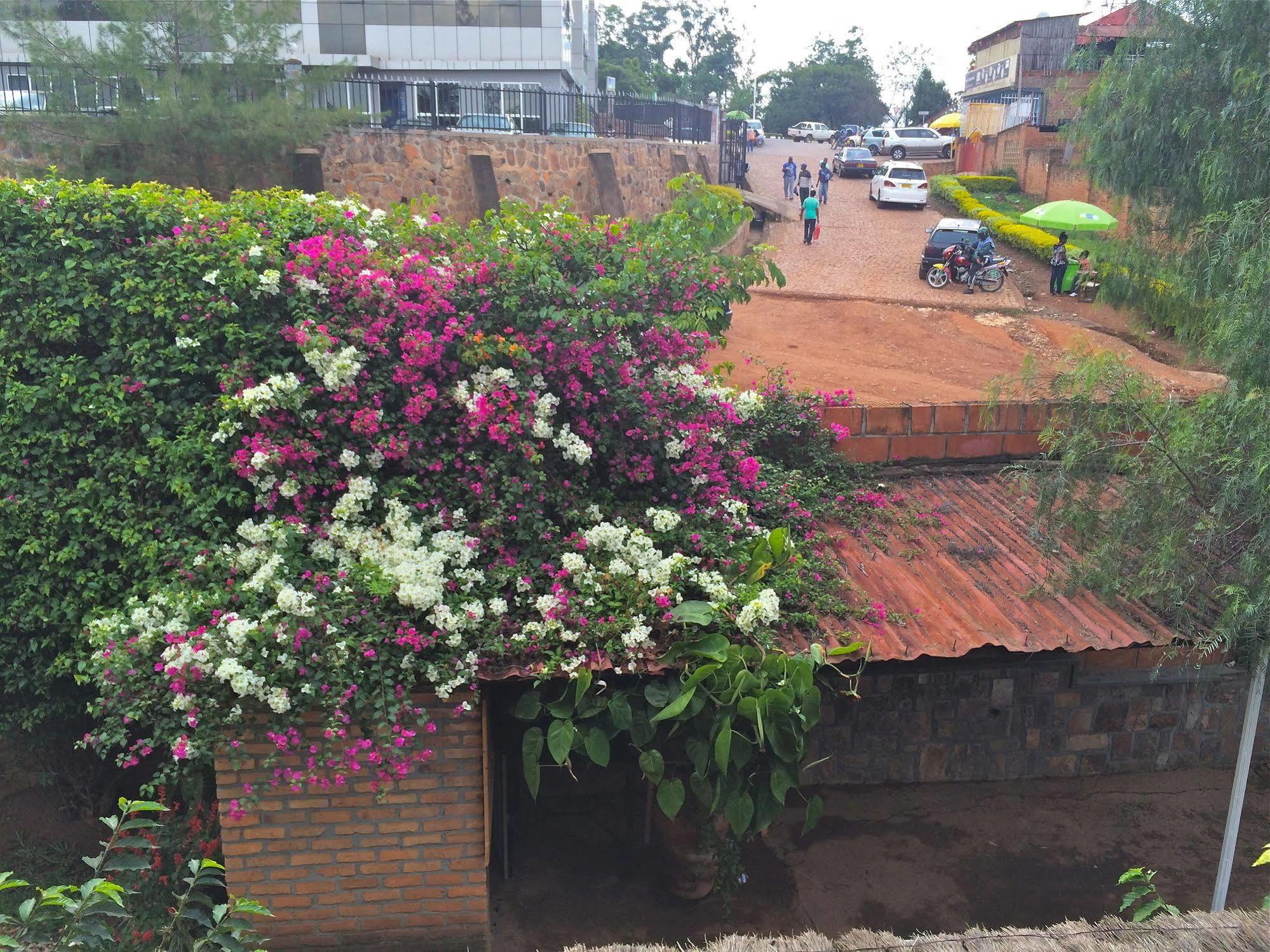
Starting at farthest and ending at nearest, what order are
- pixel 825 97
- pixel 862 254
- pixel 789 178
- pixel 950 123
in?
1. pixel 825 97
2. pixel 950 123
3. pixel 789 178
4. pixel 862 254

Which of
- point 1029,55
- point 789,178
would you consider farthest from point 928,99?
point 789,178

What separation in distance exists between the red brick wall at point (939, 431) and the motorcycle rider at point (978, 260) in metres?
15.1

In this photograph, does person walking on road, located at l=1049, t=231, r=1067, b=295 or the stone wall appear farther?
person walking on road, located at l=1049, t=231, r=1067, b=295

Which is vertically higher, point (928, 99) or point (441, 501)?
point (928, 99)

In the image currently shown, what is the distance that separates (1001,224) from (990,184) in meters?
6.88

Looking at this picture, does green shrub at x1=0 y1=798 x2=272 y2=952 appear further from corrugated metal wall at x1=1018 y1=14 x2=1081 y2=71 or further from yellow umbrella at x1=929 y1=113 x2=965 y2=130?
corrugated metal wall at x1=1018 y1=14 x2=1081 y2=71

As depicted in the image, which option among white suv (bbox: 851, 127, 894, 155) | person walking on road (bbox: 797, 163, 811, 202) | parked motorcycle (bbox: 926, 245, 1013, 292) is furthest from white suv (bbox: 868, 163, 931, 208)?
white suv (bbox: 851, 127, 894, 155)

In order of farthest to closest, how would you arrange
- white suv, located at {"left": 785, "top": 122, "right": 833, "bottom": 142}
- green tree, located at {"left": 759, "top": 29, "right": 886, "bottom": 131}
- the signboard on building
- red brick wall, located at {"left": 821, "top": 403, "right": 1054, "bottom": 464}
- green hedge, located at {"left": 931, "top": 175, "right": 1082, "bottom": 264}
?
green tree, located at {"left": 759, "top": 29, "right": 886, "bottom": 131}
white suv, located at {"left": 785, "top": 122, "right": 833, "bottom": 142}
the signboard on building
green hedge, located at {"left": 931, "top": 175, "right": 1082, "bottom": 264}
red brick wall, located at {"left": 821, "top": 403, "right": 1054, "bottom": 464}

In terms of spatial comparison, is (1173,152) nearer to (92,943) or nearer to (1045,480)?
(1045,480)

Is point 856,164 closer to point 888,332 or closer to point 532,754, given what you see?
point 888,332

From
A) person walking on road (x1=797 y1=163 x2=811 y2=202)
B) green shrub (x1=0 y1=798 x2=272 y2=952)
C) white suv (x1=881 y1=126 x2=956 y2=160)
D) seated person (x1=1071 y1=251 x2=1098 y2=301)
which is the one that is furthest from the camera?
white suv (x1=881 y1=126 x2=956 y2=160)

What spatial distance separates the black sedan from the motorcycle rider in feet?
49.1

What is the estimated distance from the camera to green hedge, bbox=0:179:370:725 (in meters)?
4.93

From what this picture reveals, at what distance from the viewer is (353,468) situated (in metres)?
5.09
